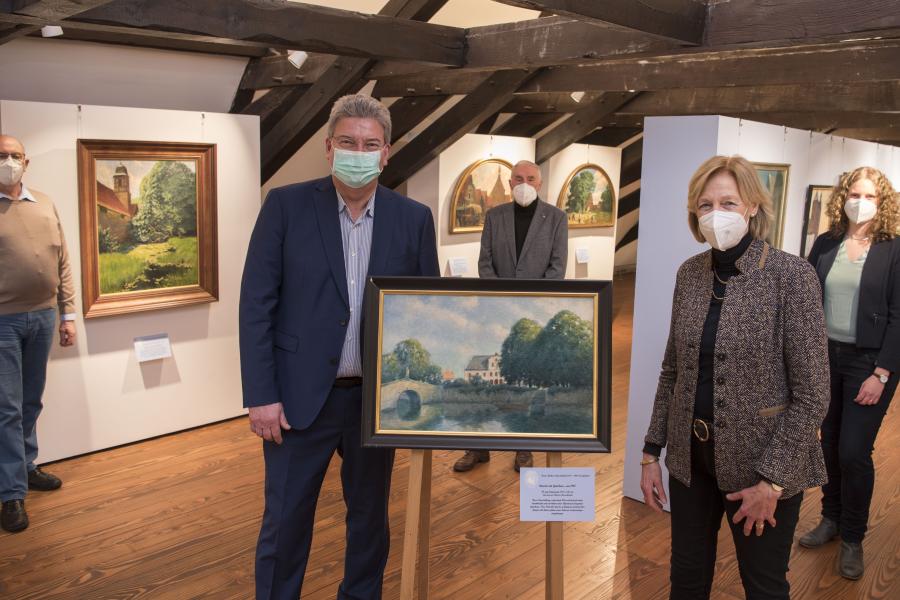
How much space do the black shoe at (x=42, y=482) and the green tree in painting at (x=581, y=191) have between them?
583 cm

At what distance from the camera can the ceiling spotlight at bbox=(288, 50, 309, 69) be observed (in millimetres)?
5332

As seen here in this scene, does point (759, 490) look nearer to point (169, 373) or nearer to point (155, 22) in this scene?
point (155, 22)

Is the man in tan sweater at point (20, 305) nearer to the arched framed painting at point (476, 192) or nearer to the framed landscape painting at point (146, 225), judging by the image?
the framed landscape painting at point (146, 225)

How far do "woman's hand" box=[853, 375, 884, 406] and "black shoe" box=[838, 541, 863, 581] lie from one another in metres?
0.74

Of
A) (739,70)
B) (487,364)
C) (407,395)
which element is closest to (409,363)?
(407,395)

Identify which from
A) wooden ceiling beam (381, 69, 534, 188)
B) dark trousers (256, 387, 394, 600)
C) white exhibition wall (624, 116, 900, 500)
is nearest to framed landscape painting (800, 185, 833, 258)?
white exhibition wall (624, 116, 900, 500)

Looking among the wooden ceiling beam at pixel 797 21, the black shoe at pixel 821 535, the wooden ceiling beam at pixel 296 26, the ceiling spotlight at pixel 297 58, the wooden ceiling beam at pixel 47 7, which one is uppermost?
the ceiling spotlight at pixel 297 58

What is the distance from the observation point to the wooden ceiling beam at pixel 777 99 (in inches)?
235

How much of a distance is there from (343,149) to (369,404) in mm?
787

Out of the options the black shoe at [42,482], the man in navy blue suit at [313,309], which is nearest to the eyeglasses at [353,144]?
the man in navy blue suit at [313,309]

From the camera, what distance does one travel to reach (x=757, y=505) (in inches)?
79.7

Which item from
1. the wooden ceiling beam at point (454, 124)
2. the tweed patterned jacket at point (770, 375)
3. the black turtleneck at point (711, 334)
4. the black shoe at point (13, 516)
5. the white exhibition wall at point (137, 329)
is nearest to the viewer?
the tweed patterned jacket at point (770, 375)

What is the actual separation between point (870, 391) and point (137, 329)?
4.16 m

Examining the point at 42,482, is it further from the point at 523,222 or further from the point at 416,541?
the point at 523,222
